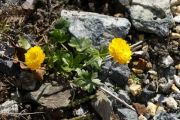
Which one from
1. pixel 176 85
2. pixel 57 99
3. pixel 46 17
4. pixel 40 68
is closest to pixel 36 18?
pixel 46 17

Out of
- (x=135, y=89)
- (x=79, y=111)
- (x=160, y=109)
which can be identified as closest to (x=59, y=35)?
(x=79, y=111)

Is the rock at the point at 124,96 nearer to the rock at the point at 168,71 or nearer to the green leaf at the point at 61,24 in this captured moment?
the rock at the point at 168,71

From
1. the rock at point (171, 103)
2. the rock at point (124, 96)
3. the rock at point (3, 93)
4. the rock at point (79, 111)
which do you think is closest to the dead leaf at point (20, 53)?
the rock at point (3, 93)

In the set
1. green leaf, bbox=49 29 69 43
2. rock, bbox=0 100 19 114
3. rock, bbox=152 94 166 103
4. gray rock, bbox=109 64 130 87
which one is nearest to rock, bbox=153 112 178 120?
rock, bbox=152 94 166 103

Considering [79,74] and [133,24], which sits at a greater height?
[133,24]

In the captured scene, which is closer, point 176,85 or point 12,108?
point 12,108

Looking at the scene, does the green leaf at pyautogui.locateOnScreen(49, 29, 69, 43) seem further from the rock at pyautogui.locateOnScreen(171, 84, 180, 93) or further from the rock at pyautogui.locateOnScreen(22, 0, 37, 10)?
the rock at pyautogui.locateOnScreen(171, 84, 180, 93)

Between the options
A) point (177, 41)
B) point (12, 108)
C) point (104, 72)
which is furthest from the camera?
point (177, 41)

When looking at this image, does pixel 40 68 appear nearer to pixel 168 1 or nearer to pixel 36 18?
pixel 36 18
